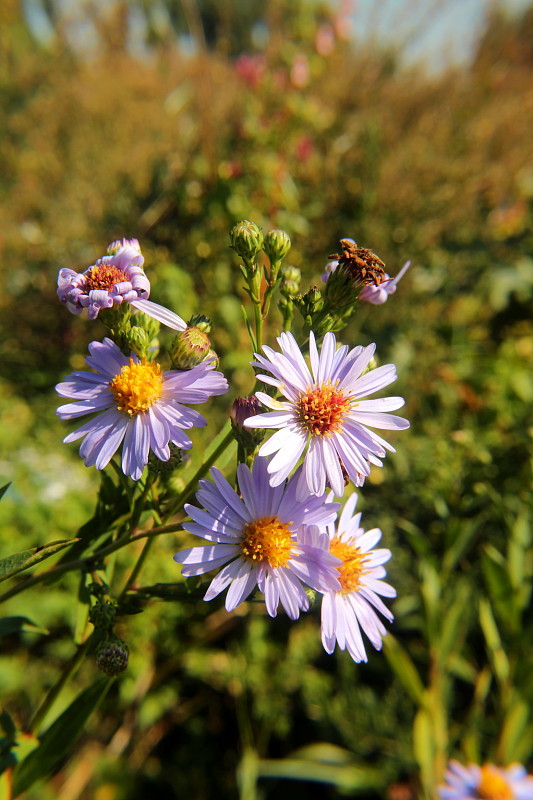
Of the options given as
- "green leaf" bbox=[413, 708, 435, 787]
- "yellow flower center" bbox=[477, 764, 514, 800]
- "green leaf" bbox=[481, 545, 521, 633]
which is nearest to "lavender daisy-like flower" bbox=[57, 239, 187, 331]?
"green leaf" bbox=[481, 545, 521, 633]

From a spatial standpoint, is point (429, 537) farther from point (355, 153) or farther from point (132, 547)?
point (355, 153)

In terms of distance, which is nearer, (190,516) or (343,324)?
(190,516)

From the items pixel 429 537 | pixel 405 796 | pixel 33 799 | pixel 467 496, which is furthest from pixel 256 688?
pixel 467 496

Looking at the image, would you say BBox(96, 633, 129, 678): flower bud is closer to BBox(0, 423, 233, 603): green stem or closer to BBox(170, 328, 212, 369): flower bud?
BBox(0, 423, 233, 603): green stem

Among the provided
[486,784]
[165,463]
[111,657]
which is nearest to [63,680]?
[111,657]

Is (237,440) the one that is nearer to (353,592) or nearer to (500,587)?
(353,592)

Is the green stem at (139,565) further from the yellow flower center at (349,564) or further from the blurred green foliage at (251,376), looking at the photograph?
the yellow flower center at (349,564)

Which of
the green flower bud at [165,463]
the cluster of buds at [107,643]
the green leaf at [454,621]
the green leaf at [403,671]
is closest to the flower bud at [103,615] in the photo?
the cluster of buds at [107,643]
